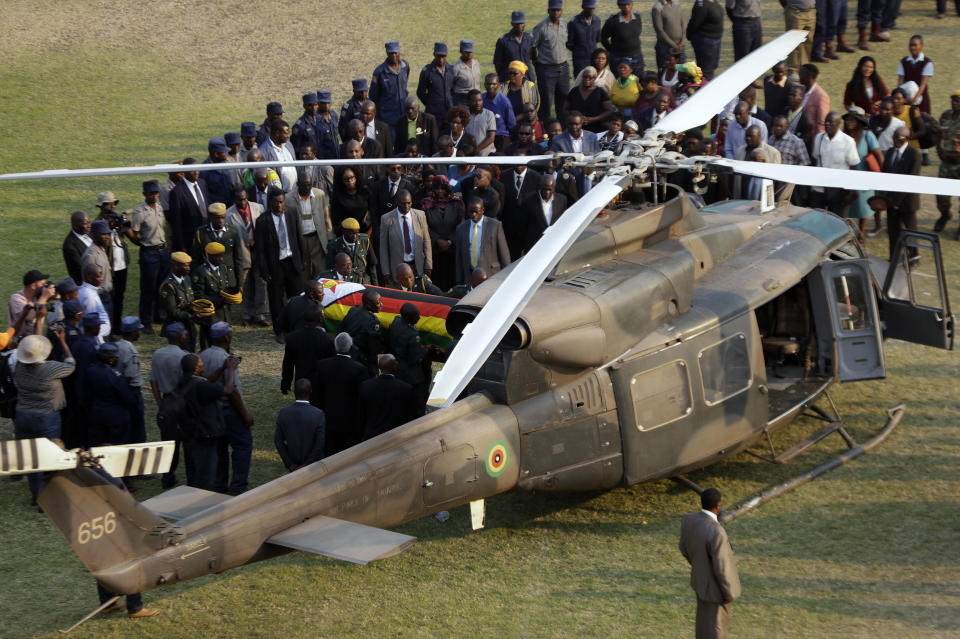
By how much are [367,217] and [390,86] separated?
3782 millimetres

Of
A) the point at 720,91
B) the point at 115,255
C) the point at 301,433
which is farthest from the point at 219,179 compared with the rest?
the point at 720,91

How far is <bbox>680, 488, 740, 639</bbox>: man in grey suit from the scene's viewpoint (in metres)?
9.05

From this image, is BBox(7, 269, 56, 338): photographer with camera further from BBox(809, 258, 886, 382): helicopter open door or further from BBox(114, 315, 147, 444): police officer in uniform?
BBox(809, 258, 886, 382): helicopter open door

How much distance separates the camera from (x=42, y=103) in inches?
954

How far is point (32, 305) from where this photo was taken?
13398 millimetres

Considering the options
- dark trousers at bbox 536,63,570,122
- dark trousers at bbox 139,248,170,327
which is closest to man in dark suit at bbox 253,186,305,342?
dark trousers at bbox 139,248,170,327

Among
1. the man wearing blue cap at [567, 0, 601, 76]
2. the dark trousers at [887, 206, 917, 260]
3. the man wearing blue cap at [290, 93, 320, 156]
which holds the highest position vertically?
the man wearing blue cap at [567, 0, 601, 76]

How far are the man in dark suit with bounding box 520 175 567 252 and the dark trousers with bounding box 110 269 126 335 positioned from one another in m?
5.40

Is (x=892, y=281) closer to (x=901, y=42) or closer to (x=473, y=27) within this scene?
(x=901, y=42)

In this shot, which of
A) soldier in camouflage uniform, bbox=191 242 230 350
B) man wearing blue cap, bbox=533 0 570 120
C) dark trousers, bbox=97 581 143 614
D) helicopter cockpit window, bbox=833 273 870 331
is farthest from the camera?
man wearing blue cap, bbox=533 0 570 120

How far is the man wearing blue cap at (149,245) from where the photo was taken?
1622cm

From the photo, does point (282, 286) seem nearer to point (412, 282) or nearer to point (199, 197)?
point (199, 197)

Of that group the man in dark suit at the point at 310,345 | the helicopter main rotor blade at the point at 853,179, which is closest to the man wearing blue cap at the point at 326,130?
the man in dark suit at the point at 310,345

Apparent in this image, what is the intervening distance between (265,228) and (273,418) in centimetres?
298
